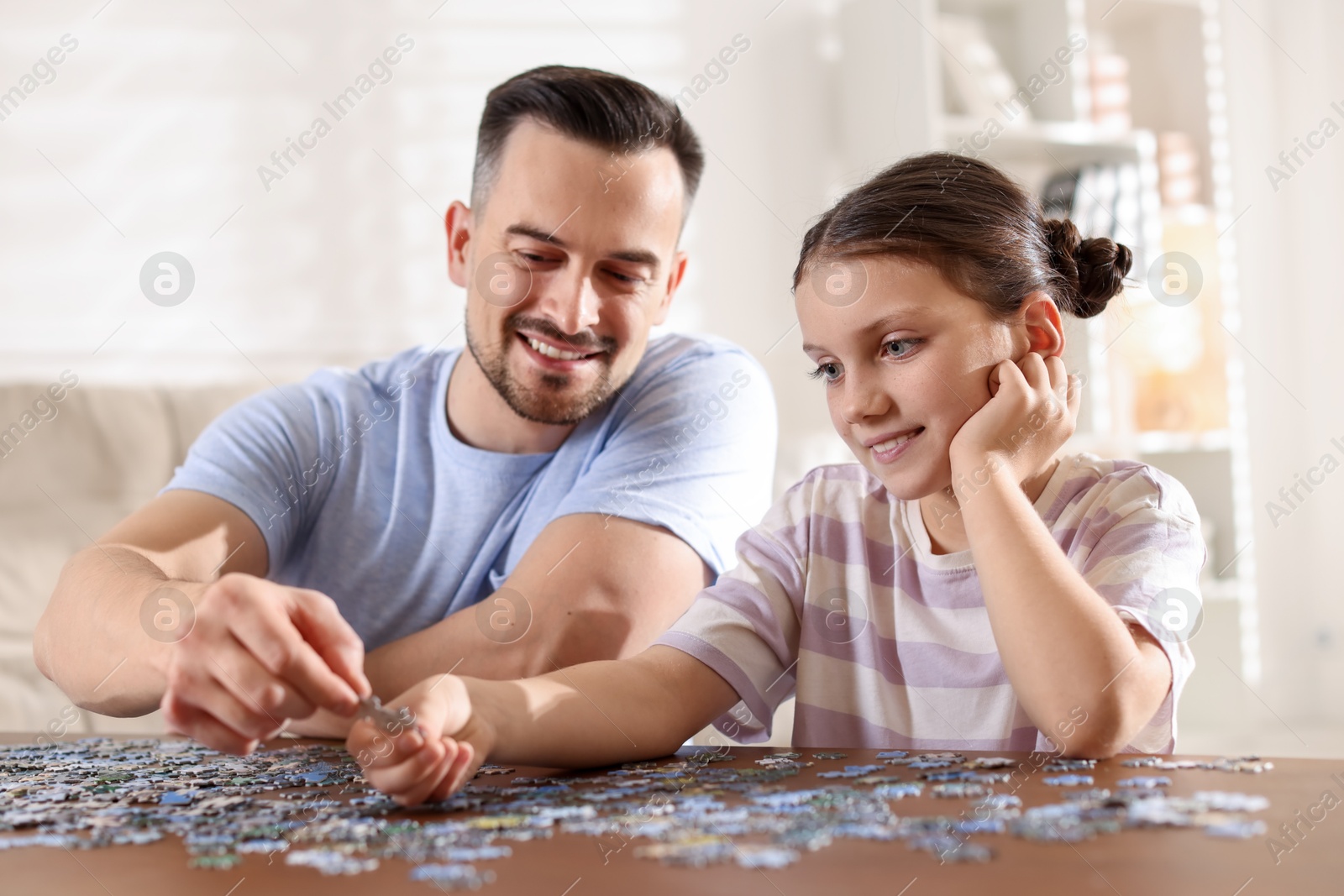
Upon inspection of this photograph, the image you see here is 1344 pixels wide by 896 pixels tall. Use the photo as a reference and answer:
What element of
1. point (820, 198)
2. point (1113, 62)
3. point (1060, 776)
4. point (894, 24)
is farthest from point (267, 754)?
point (1113, 62)

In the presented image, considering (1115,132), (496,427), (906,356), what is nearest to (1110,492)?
(906,356)

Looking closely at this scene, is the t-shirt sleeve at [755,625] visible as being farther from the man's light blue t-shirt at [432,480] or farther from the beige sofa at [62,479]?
the beige sofa at [62,479]

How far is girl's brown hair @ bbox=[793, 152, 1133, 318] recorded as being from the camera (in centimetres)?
127

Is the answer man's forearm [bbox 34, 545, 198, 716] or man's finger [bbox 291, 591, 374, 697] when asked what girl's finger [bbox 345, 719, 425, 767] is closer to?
man's finger [bbox 291, 591, 374, 697]

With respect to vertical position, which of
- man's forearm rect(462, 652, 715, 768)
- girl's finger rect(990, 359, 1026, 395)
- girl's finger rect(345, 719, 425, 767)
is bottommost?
man's forearm rect(462, 652, 715, 768)

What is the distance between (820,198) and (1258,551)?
2162 mm

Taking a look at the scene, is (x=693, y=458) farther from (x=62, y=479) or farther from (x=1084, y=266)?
(x=62, y=479)

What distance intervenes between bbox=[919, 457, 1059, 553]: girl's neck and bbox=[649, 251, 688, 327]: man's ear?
0.67m

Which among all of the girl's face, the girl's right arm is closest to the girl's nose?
the girl's face

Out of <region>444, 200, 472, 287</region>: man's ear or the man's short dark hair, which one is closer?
the man's short dark hair

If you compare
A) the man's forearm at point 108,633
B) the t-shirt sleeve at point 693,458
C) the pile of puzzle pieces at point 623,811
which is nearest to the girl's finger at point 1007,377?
the pile of puzzle pieces at point 623,811

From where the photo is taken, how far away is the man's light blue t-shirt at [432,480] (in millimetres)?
1729

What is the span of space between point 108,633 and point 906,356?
3.34ft

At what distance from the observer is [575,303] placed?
1733 millimetres
